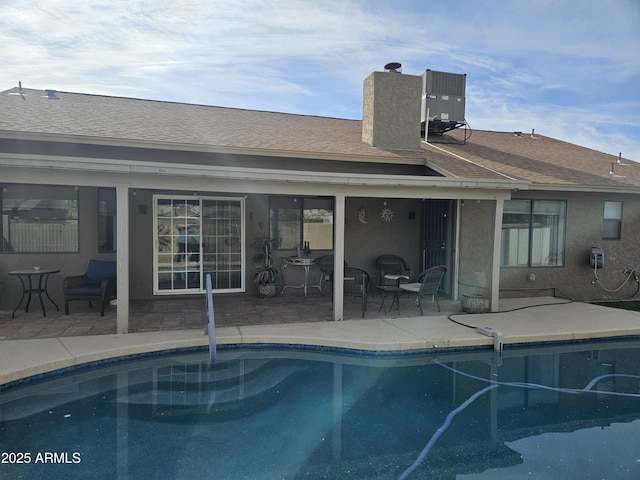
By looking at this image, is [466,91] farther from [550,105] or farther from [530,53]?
[550,105]

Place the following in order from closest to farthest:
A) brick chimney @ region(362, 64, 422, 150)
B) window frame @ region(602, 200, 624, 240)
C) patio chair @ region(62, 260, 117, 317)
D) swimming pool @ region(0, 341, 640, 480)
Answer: swimming pool @ region(0, 341, 640, 480), patio chair @ region(62, 260, 117, 317), brick chimney @ region(362, 64, 422, 150), window frame @ region(602, 200, 624, 240)

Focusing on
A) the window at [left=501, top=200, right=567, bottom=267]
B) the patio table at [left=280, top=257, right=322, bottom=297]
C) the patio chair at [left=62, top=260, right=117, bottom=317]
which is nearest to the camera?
the patio chair at [left=62, top=260, right=117, bottom=317]

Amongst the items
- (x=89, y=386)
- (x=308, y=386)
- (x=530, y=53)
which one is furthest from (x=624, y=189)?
(x=89, y=386)

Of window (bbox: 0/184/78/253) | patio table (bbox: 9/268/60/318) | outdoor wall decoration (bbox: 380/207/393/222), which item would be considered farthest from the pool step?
outdoor wall decoration (bbox: 380/207/393/222)

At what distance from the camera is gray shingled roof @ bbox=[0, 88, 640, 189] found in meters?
7.98

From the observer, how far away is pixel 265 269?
30.2 feet

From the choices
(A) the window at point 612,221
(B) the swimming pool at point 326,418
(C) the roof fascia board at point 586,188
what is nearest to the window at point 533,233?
(C) the roof fascia board at point 586,188

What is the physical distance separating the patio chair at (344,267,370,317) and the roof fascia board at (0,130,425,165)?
273 cm

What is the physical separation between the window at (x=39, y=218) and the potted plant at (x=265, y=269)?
3526 millimetres

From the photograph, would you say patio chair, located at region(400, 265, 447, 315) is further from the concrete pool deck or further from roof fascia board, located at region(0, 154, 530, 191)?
roof fascia board, located at region(0, 154, 530, 191)

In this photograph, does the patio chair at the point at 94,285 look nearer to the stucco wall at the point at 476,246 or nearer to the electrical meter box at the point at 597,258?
the stucco wall at the point at 476,246

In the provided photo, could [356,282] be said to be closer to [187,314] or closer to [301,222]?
[301,222]

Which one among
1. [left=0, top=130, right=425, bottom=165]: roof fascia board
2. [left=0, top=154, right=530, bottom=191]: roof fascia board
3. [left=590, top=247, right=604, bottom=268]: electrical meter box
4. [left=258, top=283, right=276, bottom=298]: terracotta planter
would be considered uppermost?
[left=0, top=130, right=425, bottom=165]: roof fascia board

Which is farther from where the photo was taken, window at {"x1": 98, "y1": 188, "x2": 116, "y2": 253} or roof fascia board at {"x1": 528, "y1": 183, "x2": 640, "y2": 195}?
roof fascia board at {"x1": 528, "y1": 183, "x2": 640, "y2": 195}
